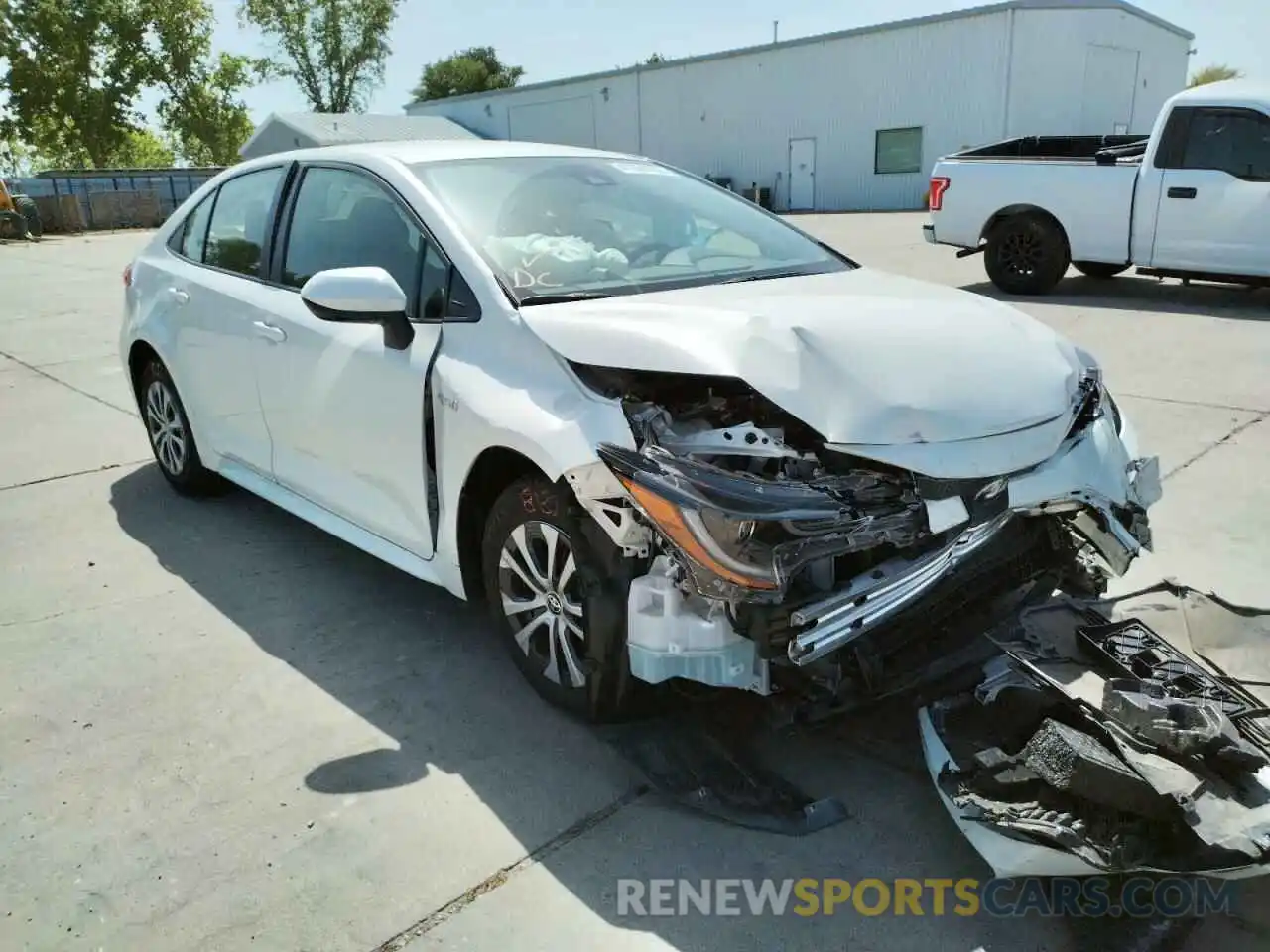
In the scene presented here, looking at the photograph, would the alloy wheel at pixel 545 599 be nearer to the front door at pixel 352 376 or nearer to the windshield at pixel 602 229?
the front door at pixel 352 376

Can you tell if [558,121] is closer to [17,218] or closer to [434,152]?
[17,218]

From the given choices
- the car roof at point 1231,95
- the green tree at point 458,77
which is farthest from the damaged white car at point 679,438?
the green tree at point 458,77

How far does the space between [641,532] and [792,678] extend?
556mm

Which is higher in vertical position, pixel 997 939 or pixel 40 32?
pixel 40 32

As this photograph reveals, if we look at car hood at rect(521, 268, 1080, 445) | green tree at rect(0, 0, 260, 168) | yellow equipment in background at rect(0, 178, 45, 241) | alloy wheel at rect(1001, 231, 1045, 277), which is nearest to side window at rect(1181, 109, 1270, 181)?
alloy wheel at rect(1001, 231, 1045, 277)

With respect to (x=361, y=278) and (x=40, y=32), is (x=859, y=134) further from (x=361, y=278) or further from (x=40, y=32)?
(x=40, y=32)

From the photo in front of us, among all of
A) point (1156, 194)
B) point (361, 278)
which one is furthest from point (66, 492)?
point (1156, 194)

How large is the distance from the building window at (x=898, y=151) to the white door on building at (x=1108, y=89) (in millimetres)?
4443

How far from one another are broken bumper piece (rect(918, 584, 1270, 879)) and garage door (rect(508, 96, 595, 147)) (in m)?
39.1

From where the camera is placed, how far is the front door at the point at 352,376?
336 cm

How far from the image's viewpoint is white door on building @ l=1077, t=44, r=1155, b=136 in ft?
94.1

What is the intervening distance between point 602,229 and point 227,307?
177 cm

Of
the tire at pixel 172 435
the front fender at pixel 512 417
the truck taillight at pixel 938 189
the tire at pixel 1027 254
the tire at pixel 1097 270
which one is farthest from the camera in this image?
the tire at pixel 1097 270

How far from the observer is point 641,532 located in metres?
2.68
